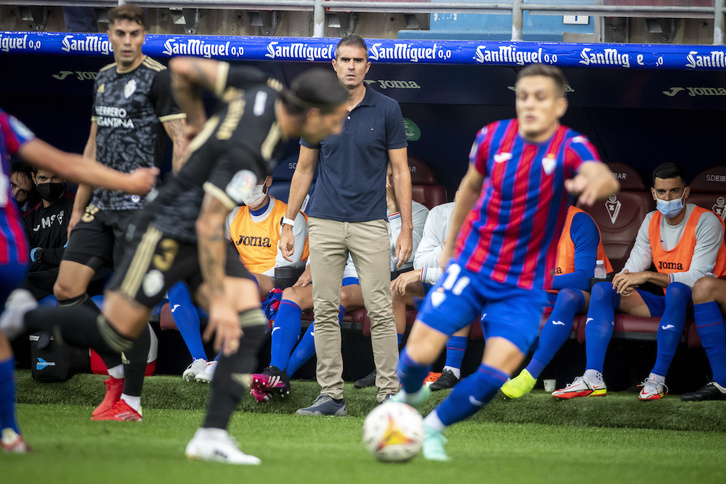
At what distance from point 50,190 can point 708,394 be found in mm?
5061

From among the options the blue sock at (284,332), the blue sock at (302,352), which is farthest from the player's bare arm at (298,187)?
the blue sock at (302,352)

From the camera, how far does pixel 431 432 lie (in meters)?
3.91

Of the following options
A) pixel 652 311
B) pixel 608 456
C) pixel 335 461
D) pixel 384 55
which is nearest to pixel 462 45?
pixel 384 55

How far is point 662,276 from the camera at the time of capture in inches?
245

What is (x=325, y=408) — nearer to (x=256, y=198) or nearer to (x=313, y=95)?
(x=256, y=198)

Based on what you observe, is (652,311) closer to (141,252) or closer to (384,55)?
(384,55)

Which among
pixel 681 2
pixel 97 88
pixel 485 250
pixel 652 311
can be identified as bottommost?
pixel 652 311

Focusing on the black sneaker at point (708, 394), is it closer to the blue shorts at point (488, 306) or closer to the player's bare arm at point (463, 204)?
the blue shorts at point (488, 306)

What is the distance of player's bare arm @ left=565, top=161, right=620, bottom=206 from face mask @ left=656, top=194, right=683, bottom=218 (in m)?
3.19

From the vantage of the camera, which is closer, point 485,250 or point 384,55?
point 485,250

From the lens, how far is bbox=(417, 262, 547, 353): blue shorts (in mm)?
3838

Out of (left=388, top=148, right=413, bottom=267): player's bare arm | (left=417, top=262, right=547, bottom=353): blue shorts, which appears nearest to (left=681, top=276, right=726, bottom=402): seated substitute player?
(left=388, top=148, right=413, bottom=267): player's bare arm

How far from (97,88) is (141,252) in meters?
1.80

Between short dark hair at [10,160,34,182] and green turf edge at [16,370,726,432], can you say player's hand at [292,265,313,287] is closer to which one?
green turf edge at [16,370,726,432]
